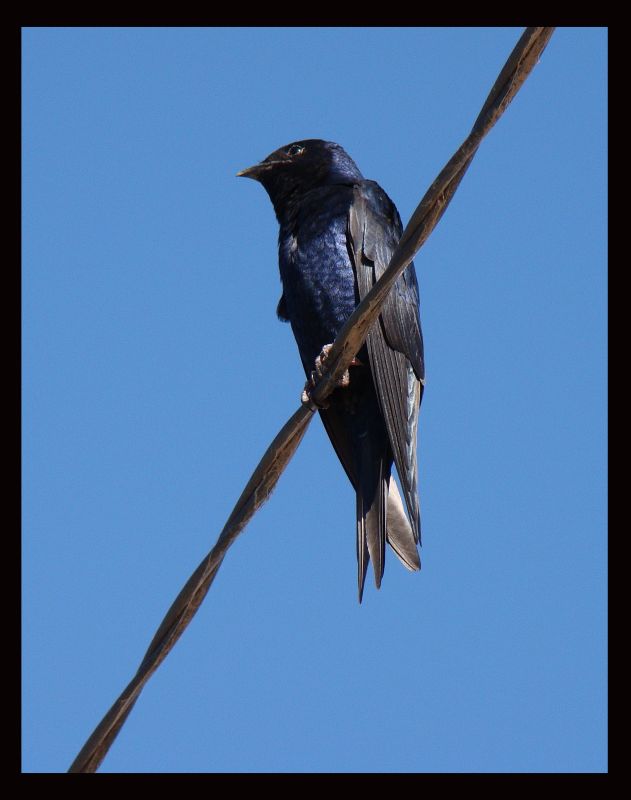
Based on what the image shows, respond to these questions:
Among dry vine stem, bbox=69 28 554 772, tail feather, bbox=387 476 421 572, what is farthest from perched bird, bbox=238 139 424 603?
dry vine stem, bbox=69 28 554 772

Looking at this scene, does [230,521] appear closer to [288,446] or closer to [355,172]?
[288,446]

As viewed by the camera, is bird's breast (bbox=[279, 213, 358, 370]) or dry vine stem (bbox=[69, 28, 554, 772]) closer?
dry vine stem (bbox=[69, 28, 554, 772])

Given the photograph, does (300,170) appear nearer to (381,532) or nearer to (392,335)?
(392,335)

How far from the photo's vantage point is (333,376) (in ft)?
12.6

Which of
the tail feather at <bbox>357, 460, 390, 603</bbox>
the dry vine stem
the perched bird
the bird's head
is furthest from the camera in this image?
the bird's head

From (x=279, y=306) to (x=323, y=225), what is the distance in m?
0.55

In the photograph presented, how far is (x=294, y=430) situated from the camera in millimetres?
3410

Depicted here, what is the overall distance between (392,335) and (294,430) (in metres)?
1.87

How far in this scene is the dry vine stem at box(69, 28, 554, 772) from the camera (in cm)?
290

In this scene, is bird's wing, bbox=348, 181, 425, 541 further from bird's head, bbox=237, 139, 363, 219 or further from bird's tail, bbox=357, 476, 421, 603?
bird's head, bbox=237, 139, 363, 219

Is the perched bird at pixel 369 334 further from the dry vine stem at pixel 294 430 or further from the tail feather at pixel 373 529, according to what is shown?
the dry vine stem at pixel 294 430

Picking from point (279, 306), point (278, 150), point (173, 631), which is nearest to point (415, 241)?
point (173, 631)

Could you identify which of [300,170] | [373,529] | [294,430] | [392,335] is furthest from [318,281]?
[294,430]

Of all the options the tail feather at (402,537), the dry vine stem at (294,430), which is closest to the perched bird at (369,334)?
the tail feather at (402,537)
